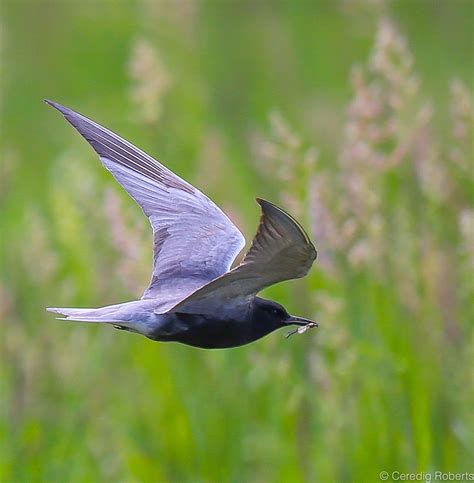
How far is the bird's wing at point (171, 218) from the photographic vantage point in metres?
4.06

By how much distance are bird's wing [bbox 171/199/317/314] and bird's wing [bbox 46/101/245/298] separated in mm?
407

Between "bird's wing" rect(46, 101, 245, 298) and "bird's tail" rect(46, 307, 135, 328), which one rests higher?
"bird's wing" rect(46, 101, 245, 298)

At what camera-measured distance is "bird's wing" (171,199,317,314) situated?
10.6 ft

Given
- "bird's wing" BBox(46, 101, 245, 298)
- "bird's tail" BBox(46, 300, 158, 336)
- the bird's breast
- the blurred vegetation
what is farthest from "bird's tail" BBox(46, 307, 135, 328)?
the blurred vegetation

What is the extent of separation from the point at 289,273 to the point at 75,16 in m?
7.77

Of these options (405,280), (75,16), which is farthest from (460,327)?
(75,16)

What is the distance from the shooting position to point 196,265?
408 centimetres

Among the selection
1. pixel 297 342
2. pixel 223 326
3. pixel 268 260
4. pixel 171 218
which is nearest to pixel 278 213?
pixel 268 260

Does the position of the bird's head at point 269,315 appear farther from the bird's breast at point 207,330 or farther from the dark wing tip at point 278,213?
the dark wing tip at point 278,213

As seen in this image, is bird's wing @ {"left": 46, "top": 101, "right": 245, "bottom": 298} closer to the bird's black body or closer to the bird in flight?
the bird in flight

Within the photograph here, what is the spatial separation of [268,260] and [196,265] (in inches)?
29.6

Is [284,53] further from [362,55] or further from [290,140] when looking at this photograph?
[290,140]

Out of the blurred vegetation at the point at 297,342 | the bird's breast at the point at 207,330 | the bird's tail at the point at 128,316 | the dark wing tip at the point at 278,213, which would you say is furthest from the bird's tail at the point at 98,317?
the blurred vegetation at the point at 297,342

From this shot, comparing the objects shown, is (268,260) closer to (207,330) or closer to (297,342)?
(207,330)
